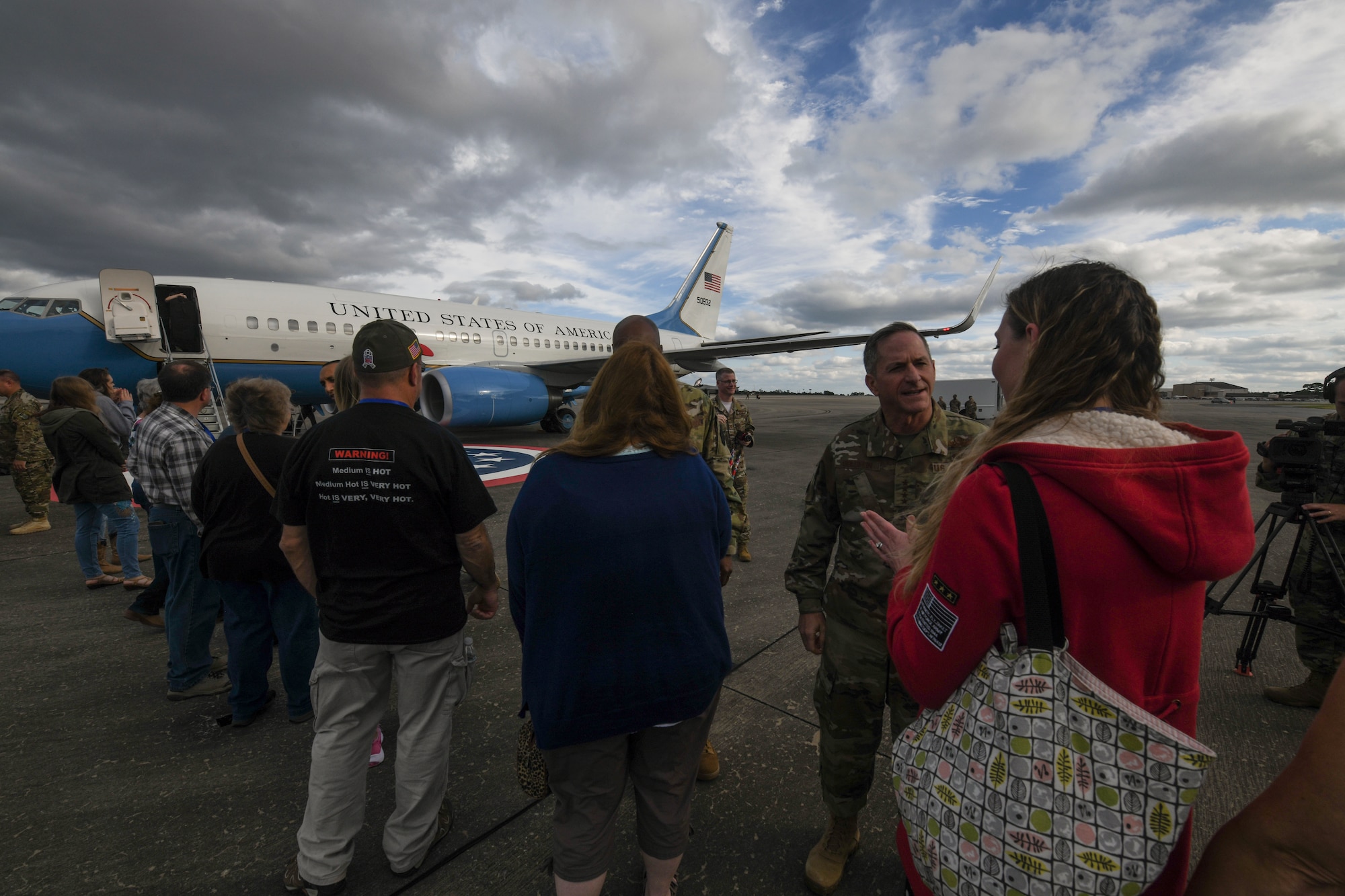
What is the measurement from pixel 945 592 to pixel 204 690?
4.11 metres

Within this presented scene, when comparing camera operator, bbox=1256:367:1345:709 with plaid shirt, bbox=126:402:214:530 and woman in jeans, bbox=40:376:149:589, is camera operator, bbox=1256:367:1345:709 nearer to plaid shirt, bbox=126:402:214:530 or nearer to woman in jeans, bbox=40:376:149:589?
plaid shirt, bbox=126:402:214:530

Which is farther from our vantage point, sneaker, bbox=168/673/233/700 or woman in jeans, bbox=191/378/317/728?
sneaker, bbox=168/673/233/700

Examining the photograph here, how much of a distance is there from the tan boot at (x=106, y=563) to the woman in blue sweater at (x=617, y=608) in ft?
19.2

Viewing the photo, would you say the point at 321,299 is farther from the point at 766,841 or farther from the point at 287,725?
the point at 766,841

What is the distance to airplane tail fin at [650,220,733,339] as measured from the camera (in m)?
21.6

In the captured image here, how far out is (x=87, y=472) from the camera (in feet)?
15.1

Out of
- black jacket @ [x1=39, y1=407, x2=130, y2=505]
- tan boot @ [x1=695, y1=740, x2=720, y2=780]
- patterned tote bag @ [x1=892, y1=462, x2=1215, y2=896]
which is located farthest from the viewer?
black jacket @ [x1=39, y1=407, x2=130, y2=505]

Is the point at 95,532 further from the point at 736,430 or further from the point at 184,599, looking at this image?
the point at 736,430

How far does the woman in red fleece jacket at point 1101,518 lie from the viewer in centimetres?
93

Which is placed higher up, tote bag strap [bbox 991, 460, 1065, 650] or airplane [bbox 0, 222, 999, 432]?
airplane [bbox 0, 222, 999, 432]

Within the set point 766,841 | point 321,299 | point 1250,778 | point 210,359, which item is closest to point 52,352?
point 210,359

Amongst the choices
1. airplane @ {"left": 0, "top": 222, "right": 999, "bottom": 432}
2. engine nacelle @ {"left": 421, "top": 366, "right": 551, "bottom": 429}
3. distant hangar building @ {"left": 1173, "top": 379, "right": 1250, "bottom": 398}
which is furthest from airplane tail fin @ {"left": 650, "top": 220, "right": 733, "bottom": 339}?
distant hangar building @ {"left": 1173, "top": 379, "right": 1250, "bottom": 398}

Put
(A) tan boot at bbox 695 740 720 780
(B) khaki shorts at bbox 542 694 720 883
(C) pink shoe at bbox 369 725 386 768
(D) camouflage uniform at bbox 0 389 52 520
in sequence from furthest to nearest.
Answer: (D) camouflage uniform at bbox 0 389 52 520
(C) pink shoe at bbox 369 725 386 768
(A) tan boot at bbox 695 740 720 780
(B) khaki shorts at bbox 542 694 720 883

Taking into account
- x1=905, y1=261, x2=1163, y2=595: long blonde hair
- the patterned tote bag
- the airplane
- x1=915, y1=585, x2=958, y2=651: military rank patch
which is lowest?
the patterned tote bag
